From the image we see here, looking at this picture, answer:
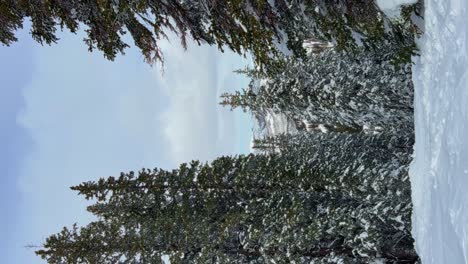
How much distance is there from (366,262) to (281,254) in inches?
113

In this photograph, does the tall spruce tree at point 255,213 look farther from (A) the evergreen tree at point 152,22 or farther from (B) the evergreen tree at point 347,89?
(A) the evergreen tree at point 152,22

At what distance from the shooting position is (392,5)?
34.5 ft

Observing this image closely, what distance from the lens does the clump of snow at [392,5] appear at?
10277 millimetres

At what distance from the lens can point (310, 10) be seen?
11.6 meters

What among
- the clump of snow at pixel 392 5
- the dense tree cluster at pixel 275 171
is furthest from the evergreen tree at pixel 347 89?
the clump of snow at pixel 392 5

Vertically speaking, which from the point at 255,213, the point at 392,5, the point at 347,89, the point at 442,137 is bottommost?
the point at 255,213

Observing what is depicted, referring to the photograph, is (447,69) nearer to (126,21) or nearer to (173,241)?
(126,21)

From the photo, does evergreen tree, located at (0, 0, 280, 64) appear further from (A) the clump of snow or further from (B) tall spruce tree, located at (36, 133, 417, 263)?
(B) tall spruce tree, located at (36, 133, 417, 263)

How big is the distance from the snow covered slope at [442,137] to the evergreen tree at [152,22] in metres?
3.74

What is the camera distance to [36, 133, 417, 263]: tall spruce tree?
16.8 metres

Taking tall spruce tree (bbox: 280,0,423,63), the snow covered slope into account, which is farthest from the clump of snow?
the snow covered slope

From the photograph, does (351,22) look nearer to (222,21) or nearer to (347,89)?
(222,21)

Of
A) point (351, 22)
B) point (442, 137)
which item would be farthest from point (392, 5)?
point (442, 137)

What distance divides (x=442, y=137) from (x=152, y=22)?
723cm
